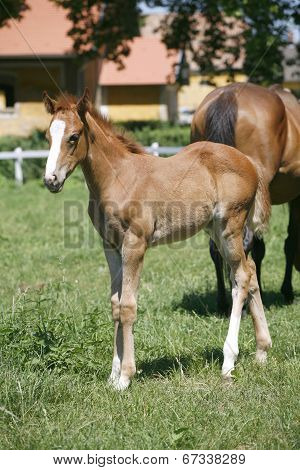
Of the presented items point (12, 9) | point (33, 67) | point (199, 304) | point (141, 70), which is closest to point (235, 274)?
point (199, 304)

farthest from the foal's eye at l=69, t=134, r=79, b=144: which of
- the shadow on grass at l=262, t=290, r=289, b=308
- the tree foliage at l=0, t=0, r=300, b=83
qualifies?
the tree foliage at l=0, t=0, r=300, b=83

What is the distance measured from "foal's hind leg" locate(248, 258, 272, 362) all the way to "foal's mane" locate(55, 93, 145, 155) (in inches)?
49.9

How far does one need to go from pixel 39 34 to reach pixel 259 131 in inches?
826

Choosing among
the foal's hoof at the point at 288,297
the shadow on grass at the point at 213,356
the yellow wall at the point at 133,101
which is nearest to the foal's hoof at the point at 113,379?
the shadow on grass at the point at 213,356

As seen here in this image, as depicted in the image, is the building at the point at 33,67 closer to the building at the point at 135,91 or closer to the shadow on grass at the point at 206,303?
the building at the point at 135,91

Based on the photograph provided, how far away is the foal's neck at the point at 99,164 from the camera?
467 centimetres

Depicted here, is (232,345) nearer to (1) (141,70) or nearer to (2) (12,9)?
(2) (12,9)

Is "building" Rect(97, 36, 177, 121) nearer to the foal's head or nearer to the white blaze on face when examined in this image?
the foal's head


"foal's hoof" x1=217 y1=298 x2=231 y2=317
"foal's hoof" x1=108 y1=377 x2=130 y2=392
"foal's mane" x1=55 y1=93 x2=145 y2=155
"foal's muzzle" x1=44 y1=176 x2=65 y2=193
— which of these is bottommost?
"foal's hoof" x1=217 y1=298 x2=231 y2=317

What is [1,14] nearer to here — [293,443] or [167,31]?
[167,31]

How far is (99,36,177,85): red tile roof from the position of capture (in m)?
30.1

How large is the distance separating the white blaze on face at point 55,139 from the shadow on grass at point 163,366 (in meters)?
1.60

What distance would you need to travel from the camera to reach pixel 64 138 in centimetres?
436
